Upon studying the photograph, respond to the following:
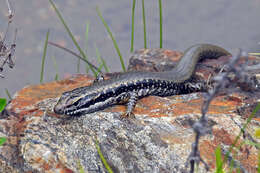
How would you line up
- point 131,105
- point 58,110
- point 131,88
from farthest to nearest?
point 131,88 < point 131,105 < point 58,110

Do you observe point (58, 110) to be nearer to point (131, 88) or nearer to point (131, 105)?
point (131, 105)

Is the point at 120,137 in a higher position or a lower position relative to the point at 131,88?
lower

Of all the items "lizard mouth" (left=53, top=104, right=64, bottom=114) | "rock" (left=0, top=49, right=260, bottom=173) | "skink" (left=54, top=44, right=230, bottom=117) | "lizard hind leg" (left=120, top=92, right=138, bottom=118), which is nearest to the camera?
"rock" (left=0, top=49, right=260, bottom=173)

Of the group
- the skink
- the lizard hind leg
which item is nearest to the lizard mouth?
the skink

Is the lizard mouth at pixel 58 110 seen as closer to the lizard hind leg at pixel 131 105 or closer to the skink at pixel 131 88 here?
the skink at pixel 131 88

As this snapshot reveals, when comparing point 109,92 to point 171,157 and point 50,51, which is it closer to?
point 171,157

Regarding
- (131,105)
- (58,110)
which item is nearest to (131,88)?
(131,105)

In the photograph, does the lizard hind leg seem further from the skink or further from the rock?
the rock
